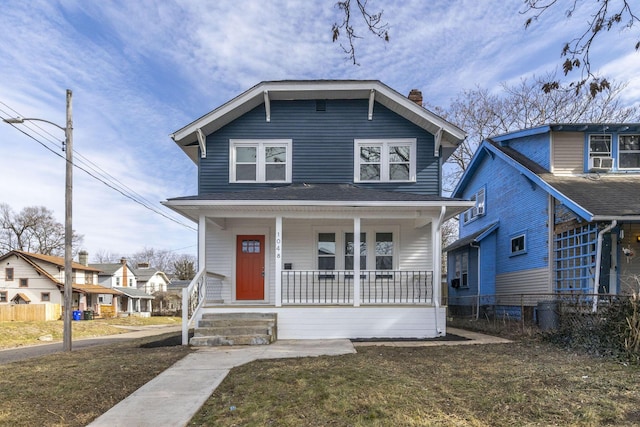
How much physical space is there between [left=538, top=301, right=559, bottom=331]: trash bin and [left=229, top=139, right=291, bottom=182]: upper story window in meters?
7.00

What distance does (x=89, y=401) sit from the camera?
4762mm

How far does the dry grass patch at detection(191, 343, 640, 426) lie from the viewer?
3898 mm

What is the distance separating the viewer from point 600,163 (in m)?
12.3

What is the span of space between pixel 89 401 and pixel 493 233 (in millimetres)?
14178

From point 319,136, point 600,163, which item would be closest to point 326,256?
point 319,136

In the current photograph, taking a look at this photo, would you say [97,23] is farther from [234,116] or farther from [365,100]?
[365,100]

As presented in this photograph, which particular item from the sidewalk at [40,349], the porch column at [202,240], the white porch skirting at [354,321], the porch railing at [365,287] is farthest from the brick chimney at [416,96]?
the sidewalk at [40,349]

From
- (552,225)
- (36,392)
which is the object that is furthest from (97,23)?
(552,225)

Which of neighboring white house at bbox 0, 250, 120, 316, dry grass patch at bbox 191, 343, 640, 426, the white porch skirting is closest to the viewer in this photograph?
dry grass patch at bbox 191, 343, 640, 426

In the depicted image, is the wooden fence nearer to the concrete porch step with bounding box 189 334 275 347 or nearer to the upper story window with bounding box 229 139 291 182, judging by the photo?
the upper story window with bounding box 229 139 291 182

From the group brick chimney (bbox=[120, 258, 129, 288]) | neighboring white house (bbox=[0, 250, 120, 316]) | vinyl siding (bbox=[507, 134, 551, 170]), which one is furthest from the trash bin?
brick chimney (bbox=[120, 258, 129, 288])

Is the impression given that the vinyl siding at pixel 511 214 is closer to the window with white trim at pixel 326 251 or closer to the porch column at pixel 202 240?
the window with white trim at pixel 326 251

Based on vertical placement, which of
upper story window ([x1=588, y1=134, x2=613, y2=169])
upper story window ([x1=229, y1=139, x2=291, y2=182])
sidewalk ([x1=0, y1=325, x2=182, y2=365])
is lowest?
sidewalk ([x1=0, y1=325, x2=182, y2=365])

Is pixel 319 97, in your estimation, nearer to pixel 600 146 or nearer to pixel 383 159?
pixel 383 159
